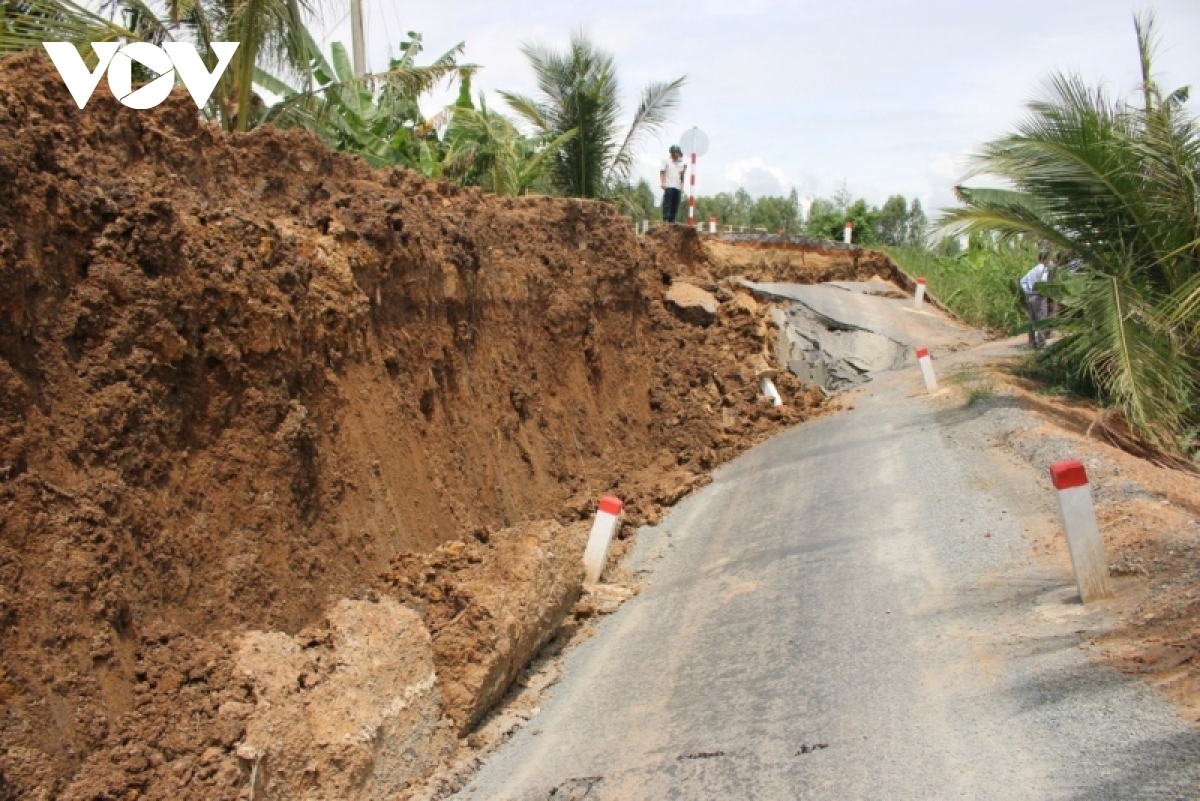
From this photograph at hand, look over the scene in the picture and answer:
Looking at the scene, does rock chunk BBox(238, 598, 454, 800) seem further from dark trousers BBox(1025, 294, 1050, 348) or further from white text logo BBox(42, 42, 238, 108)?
dark trousers BBox(1025, 294, 1050, 348)

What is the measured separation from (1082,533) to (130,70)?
7.25m

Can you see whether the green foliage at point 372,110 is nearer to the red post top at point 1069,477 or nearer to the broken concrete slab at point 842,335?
the broken concrete slab at point 842,335

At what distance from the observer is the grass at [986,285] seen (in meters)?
22.3

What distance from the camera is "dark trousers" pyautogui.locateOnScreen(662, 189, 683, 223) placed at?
20578 millimetres

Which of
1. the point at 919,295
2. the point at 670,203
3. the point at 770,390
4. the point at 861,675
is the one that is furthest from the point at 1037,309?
the point at 861,675

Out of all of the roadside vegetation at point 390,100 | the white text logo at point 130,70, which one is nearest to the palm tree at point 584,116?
the roadside vegetation at point 390,100

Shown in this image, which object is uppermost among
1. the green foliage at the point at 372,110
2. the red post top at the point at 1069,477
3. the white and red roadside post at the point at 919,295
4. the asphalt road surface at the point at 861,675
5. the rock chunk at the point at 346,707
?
the green foliage at the point at 372,110

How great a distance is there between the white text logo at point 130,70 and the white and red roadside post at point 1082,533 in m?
6.41

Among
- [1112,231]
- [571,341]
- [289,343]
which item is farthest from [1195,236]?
[289,343]

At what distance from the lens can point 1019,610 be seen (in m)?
7.20

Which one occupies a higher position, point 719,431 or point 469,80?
point 469,80

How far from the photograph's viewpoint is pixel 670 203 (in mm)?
20734

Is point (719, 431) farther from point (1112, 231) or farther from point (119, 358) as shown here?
point (119, 358)

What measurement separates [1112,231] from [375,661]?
10525mm
